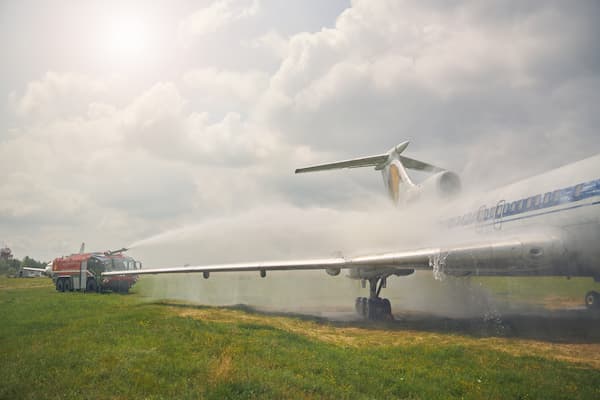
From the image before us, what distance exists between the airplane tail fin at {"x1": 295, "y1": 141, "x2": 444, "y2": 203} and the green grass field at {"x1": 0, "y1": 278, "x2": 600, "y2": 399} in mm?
12668

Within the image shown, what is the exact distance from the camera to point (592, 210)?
996cm

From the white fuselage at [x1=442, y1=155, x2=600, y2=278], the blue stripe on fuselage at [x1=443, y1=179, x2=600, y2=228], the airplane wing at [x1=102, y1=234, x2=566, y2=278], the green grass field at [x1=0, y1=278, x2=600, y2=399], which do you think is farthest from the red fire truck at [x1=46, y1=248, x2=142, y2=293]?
the white fuselage at [x1=442, y1=155, x2=600, y2=278]

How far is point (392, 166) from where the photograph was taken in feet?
81.8

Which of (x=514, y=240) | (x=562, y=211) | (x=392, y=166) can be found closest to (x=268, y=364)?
(x=514, y=240)

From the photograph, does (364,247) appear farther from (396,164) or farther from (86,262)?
(86,262)

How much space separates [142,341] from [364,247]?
1404 cm

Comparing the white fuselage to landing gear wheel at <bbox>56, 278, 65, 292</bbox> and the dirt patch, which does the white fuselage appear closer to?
the dirt patch

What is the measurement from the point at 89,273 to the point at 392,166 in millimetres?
23168

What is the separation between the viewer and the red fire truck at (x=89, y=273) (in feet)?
95.6

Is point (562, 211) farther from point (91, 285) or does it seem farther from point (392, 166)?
point (91, 285)

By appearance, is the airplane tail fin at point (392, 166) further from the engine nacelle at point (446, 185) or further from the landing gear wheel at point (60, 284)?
the landing gear wheel at point (60, 284)

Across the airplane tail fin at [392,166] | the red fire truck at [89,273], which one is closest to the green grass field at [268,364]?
the airplane tail fin at [392,166]

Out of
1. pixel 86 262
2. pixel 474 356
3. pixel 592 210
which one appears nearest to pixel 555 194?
pixel 592 210

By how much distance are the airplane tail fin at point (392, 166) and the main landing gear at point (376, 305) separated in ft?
26.2
